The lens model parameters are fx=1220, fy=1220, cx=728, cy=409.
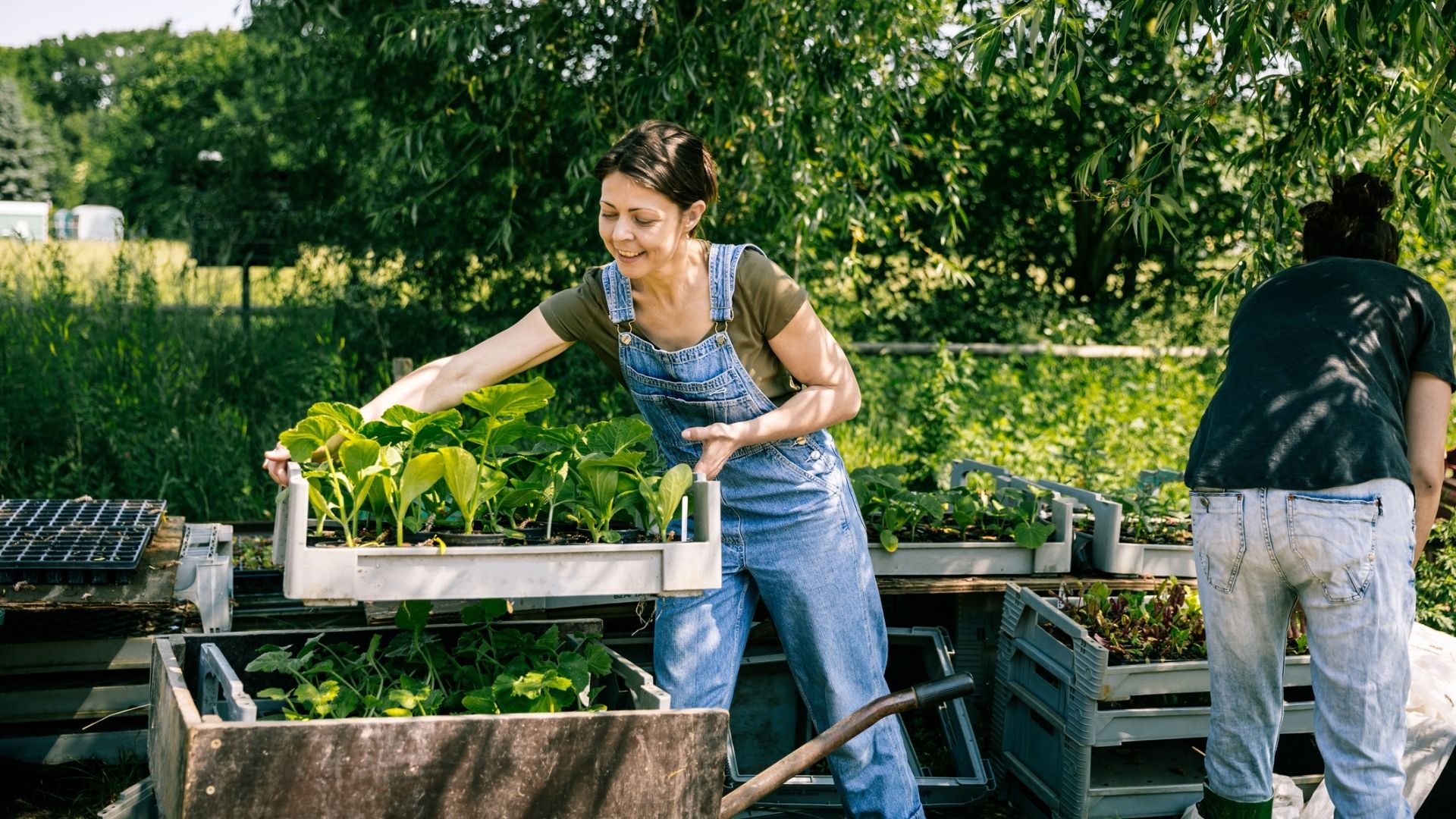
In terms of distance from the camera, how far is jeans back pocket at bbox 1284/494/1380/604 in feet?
8.05

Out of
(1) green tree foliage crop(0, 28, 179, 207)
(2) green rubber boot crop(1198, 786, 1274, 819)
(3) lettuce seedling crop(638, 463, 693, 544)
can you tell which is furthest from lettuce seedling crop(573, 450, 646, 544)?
(1) green tree foliage crop(0, 28, 179, 207)

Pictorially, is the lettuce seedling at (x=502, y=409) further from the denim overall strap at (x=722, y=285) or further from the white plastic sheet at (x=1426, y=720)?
the white plastic sheet at (x=1426, y=720)

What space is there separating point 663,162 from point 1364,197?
1.58 metres

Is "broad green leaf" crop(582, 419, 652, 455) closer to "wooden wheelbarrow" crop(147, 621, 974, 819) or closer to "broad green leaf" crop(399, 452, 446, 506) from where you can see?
"broad green leaf" crop(399, 452, 446, 506)

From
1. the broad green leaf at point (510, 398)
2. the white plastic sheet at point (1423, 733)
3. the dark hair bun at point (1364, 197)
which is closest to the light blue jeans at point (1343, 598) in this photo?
the white plastic sheet at point (1423, 733)

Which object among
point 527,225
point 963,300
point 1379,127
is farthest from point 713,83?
point 963,300

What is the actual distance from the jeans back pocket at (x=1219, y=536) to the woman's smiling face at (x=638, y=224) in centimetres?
130

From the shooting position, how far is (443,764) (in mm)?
1787

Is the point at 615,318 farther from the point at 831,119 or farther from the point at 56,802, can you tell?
the point at 831,119

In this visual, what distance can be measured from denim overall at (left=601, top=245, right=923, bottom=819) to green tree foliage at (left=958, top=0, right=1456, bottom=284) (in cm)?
99

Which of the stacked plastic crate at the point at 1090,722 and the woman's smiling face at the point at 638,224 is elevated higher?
the woman's smiling face at the point at 638,224

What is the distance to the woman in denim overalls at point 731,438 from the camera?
2.34m

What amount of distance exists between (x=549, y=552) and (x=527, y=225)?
4905 mm

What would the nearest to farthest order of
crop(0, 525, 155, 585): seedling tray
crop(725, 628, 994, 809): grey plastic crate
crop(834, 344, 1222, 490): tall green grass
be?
crop(0, 525, 155, 585): seedling tray < crop(725, 628, 994, 809): grey plastic crate < crop(834, 344, 1222, 490): tall green grass
